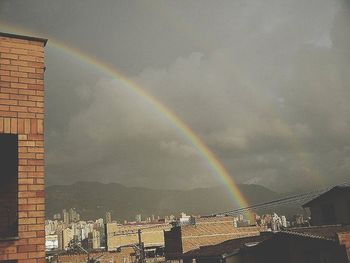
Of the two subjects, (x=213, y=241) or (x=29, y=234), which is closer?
(x=29, y=234)

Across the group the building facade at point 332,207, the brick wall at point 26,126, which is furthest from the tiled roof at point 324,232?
the brick wall at point 26,126

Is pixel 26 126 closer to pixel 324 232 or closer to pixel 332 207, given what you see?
pixel 324 232

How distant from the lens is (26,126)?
6.39 m

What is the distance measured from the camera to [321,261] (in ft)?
82.4

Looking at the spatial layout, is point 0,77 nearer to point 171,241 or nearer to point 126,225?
point 171,241

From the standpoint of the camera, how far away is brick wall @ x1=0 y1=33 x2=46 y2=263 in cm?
596

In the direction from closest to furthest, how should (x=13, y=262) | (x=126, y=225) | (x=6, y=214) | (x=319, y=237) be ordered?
(x=13, y=262)
(x=6, y=214)
(x=319, y=237)
(x=126, y=225)

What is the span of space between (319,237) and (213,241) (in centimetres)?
3593

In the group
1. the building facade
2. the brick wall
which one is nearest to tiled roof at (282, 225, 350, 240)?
the building facade

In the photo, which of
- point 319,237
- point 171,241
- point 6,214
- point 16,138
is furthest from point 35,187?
point 171,241

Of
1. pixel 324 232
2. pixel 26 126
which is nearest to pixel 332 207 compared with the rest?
pixel 324 232

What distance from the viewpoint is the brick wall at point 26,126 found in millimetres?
5961

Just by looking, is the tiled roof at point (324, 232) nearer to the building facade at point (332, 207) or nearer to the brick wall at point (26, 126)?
the building facade at point (332, 207)

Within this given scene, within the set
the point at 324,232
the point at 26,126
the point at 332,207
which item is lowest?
the point at 324,232
